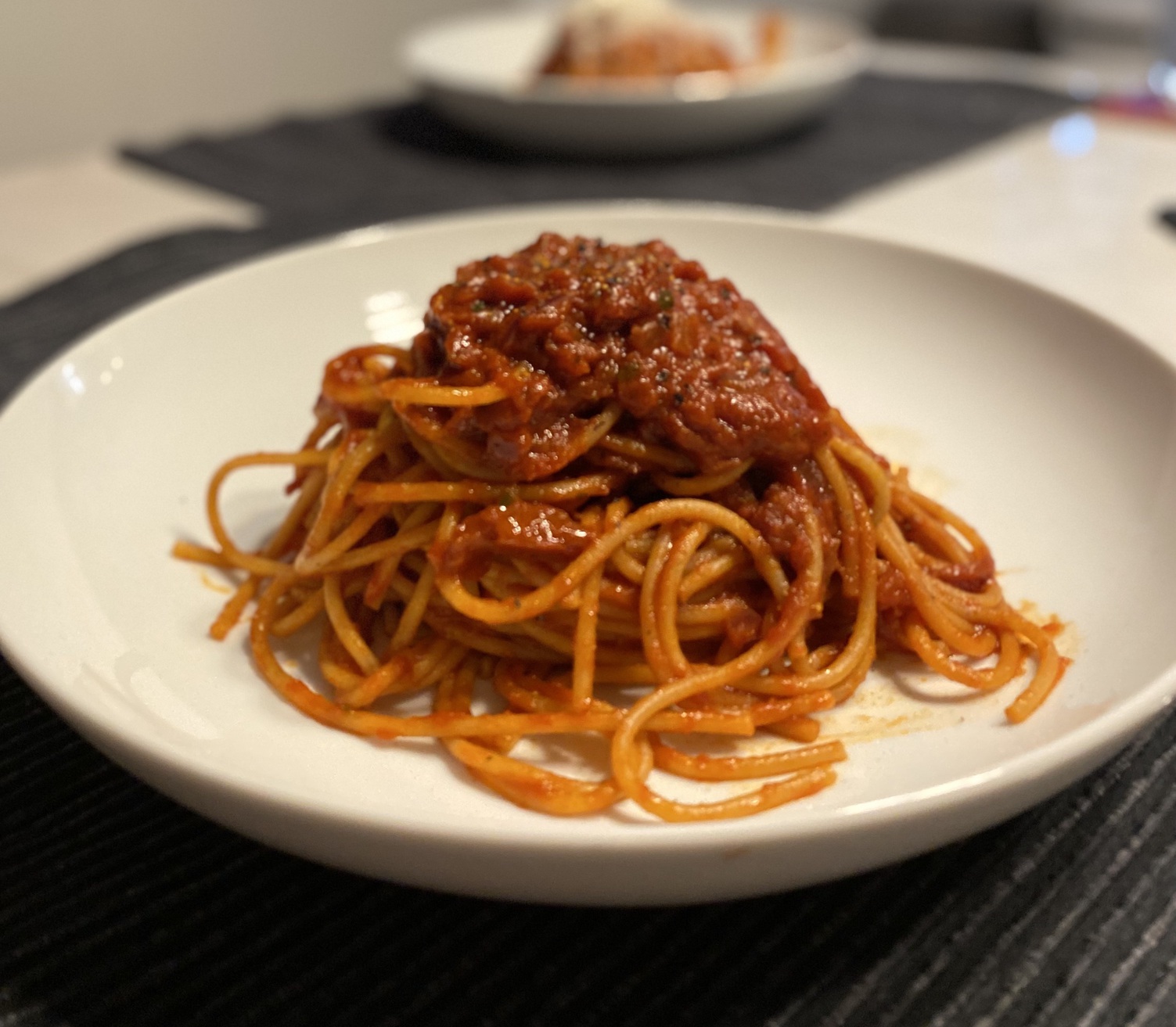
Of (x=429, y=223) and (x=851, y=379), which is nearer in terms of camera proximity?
(x=851, y=379)

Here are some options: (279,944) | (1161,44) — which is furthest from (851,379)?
(1161,44)

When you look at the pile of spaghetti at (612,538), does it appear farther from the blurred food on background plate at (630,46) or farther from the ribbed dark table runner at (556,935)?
the blurred food on background plate at (630,46)

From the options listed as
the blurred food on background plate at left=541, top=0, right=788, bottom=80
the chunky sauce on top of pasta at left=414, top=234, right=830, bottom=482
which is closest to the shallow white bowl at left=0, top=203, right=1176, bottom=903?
the chunky sauce on top of pasta at left=414, top=234, right=830, bottom=482

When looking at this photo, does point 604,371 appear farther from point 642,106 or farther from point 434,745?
→ point 642,106

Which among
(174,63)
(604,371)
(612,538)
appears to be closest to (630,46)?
(604,371)

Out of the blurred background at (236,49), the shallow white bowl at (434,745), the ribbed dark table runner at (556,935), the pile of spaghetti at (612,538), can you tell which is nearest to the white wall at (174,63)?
the blurred background at (236,49)

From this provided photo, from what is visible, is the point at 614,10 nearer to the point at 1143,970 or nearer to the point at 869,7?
the point at 1143,970
